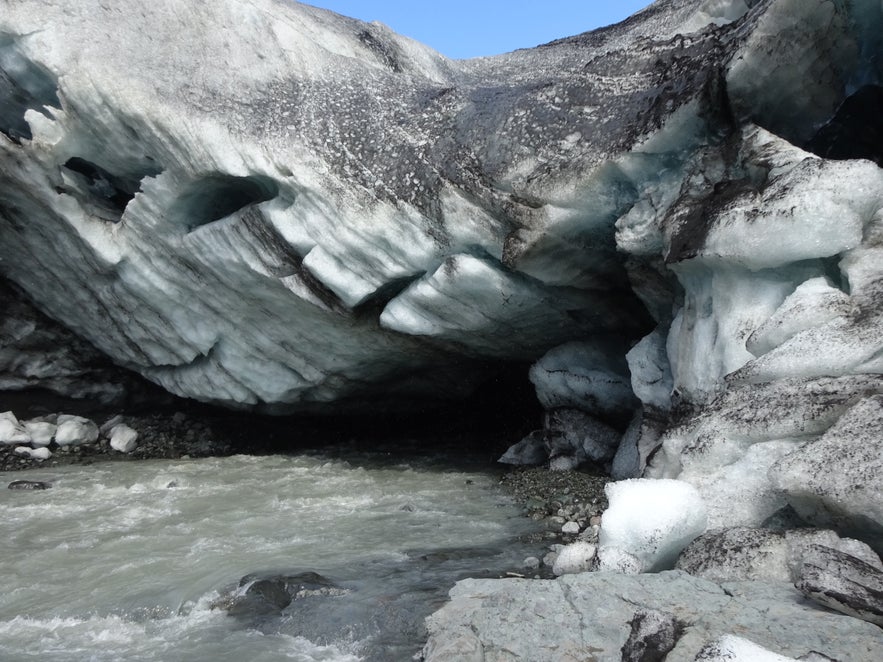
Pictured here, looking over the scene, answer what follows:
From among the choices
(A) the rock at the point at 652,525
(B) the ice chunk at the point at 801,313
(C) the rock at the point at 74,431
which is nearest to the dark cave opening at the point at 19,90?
(C) the rock at the point at 74,431

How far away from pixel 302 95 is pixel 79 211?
3.79m

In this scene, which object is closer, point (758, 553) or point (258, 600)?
point (758, 553)

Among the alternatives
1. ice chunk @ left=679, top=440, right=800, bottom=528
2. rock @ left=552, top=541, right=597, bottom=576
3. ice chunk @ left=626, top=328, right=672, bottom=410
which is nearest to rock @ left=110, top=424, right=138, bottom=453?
ice chunk @ left=626, top=328, right=672, bottom=410

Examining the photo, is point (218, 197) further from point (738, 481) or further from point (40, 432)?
point (738, 481)

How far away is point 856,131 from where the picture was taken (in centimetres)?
776

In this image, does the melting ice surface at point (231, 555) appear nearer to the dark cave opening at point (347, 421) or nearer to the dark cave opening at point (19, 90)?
the dark cave opening at point (347, 421)

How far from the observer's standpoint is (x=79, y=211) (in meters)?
9.98

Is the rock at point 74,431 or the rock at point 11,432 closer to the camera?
the rock at point 11,432

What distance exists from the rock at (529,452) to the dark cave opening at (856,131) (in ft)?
17.1

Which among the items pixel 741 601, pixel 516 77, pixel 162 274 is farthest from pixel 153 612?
pixel 516 77

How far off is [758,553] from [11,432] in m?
11.4

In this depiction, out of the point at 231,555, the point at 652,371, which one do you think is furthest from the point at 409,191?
the point at 231,555

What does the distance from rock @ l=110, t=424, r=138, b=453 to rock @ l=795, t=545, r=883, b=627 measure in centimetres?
1106

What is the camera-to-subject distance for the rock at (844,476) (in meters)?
3.63
